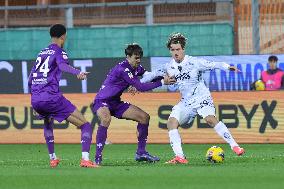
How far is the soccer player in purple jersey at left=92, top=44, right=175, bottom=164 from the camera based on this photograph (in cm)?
1445

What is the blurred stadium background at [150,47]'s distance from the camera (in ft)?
65.6

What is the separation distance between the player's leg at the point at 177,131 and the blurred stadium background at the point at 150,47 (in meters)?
5.32

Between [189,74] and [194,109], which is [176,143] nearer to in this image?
[194,109]

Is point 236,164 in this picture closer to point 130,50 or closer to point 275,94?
point 130,50

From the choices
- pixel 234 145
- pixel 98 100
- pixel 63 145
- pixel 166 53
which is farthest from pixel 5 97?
pixel 234 145

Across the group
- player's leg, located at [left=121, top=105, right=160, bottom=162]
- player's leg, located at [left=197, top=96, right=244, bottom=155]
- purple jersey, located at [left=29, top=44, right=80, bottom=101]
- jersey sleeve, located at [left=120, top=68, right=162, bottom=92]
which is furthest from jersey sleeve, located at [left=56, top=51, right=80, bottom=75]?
player's leg, located at [left=197, top=96, right=244, bottom=155]

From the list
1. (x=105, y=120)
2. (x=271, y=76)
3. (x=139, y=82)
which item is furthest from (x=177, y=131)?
(x=271, y=76)

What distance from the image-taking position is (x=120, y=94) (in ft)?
48.9

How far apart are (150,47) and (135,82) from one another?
9858mm

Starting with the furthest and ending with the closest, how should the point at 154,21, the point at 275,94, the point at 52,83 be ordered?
1. the point at 154,21
2. the point at 275,94
3. the point at 52,83

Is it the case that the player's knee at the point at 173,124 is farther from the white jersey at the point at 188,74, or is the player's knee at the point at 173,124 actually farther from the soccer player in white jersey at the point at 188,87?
the white jersey at the point at 188,74

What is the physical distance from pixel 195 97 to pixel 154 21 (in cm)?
1005

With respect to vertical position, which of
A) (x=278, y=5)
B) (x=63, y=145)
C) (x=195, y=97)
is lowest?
(x=63, y=145)

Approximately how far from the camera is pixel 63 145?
66.0ft
